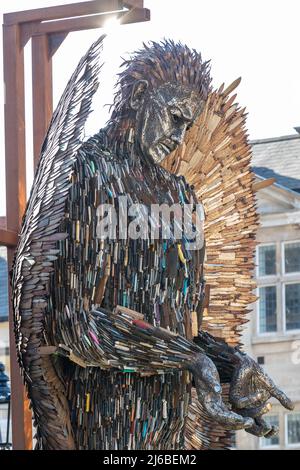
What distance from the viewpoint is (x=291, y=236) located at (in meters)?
16.8

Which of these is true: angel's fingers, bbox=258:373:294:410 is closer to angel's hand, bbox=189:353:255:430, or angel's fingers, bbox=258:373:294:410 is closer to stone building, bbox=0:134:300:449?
angel's hand, bbox=189:353:255:430

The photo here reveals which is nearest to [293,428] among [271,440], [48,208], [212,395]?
[271,440]

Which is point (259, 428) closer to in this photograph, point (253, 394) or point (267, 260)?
point (253, 394)

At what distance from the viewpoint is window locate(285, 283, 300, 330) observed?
16828 mm

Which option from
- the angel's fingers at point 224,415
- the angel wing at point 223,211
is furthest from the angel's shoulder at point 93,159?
the angel's fingers at point 224,415

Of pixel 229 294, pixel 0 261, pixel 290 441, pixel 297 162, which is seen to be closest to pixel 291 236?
pixel 297 162

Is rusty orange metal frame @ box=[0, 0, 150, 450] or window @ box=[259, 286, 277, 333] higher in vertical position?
rusty orange metal frame @ box=[0, 0, 150, 450]

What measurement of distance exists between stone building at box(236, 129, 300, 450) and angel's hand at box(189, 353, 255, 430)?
11551 mm

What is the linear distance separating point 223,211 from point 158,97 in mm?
652

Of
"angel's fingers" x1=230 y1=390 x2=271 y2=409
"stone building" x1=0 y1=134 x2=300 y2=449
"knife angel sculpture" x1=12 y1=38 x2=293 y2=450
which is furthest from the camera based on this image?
"stone building" x1=0 y1=134 x2=300 y2=449

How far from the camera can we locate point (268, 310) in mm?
17031

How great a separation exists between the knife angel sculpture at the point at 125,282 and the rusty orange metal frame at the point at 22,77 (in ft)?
1.43

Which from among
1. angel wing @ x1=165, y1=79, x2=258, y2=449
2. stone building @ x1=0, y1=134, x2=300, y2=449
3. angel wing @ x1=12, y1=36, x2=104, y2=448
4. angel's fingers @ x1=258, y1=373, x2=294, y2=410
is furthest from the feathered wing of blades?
stone building @ x1=0, y1=134, x2=300, y2=449
